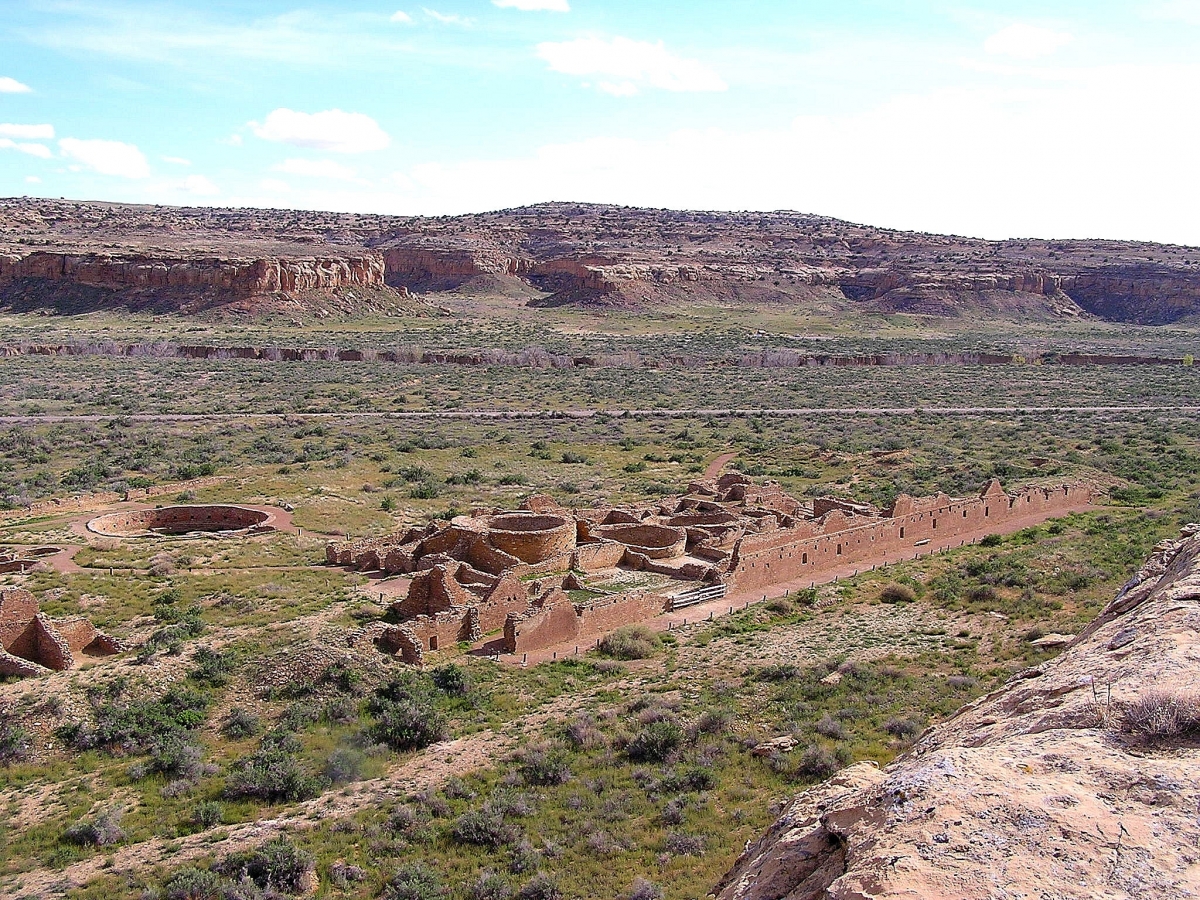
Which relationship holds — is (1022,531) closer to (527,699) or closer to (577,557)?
(577,557)

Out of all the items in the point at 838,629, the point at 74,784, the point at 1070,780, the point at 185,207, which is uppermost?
the point at 185,207

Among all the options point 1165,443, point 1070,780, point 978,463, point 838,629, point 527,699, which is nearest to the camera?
point 1070,780

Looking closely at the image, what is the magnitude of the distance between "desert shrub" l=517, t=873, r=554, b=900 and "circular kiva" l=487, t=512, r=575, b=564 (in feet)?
43.2

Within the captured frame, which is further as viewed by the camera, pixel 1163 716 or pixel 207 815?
pixel 207 815

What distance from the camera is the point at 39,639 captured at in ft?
63.4

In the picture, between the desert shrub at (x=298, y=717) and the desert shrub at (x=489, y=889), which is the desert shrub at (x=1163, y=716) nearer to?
the desert shrub at (x=489, y=889)

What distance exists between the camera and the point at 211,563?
25.9 m

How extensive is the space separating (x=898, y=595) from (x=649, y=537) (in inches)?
286

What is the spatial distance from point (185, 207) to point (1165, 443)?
17419 cm

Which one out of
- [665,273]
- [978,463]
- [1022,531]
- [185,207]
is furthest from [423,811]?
[185,207]

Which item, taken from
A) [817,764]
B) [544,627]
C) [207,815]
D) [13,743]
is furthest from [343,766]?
[817,764]

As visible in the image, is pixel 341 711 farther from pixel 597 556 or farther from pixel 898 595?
pixel 898 595

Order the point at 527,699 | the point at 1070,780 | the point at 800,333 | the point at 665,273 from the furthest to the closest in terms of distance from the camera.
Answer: the point at 665,273 → the point at 800,333 → the point at 527,699 → the point at 1070,780

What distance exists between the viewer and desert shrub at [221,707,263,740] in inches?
671
